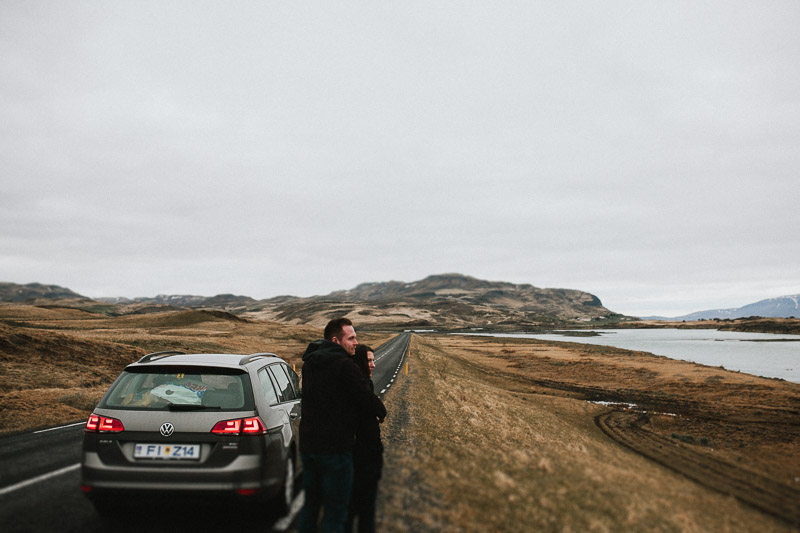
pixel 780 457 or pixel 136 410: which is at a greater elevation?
pixel 136 410

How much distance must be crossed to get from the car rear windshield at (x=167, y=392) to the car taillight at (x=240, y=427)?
19cm

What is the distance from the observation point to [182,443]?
511 cm

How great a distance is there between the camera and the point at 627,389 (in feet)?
105

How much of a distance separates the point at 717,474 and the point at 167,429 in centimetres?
1327

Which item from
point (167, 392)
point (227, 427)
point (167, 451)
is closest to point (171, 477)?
point (167, 451)

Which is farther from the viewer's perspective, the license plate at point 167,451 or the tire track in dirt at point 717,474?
the tire track in dirt at point 717,474

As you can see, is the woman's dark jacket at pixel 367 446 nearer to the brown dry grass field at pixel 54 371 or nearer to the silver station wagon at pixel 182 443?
the silver station wagon at pixel 182 443

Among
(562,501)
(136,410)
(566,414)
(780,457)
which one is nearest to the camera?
(136,410)

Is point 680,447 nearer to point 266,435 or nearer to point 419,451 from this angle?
point 419,451

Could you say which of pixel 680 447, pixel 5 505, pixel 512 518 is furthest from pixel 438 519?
pixel 680 447

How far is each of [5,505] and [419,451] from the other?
24.0 ft

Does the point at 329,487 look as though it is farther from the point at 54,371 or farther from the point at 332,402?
the point at 54,371

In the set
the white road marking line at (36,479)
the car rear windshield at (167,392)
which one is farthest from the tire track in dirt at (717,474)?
the white road marking line at (36,479)

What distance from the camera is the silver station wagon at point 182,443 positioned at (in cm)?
498
